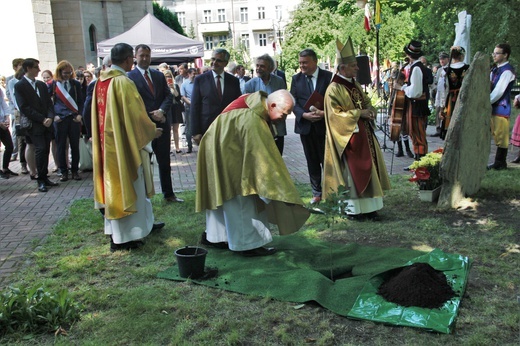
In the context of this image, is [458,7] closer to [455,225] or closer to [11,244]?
[455,225]

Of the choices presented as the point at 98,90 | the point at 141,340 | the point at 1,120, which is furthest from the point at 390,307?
the point at 1,120

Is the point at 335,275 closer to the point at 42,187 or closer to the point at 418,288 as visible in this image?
the point at 418,288

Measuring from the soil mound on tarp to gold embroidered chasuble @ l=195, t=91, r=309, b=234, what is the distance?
1188 mm

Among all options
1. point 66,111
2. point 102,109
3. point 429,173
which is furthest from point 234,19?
point 102,109

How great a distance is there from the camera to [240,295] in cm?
441

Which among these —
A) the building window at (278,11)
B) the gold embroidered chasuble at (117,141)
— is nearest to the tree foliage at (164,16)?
the building window at (278,11)

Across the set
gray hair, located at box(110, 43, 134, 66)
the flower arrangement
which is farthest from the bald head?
the flower arrangement

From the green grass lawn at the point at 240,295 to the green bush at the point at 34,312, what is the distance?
7cm

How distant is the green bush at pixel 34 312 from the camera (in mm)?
3812

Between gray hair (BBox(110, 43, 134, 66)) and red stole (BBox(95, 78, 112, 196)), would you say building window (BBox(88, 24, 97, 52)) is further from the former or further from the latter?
red stole (BBox(95, 78, 112, 196))

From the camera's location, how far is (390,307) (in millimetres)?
3934

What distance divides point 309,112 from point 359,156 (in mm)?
1123

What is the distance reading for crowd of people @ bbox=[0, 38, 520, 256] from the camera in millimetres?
5039

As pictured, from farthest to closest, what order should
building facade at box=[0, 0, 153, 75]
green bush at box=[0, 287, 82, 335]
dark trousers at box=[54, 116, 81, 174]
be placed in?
building facade at box=[0, 0, 153, 75] → dark trousers at box=[54, 116, 81, 174] → green bush at box=[0, 287, 82, 335]
